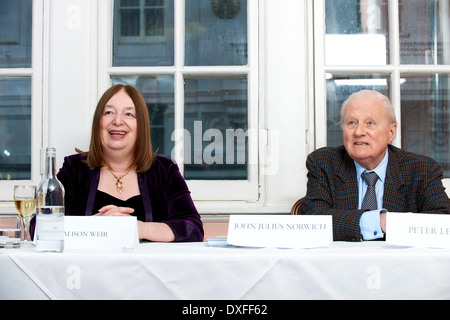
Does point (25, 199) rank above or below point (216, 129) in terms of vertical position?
below

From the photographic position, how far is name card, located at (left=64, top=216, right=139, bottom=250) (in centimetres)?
109

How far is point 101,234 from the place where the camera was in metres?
1.10

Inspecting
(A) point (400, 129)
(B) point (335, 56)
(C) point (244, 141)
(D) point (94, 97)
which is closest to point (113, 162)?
(D) point (94, 97)

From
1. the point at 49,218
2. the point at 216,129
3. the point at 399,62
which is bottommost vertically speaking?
the point at 49,218

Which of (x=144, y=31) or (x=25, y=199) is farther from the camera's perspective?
(x=144, y=31)

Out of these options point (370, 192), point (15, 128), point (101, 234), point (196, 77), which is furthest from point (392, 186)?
point (15, 128)

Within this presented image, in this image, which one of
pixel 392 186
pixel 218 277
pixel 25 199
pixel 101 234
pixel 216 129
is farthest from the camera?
pixel 216 129

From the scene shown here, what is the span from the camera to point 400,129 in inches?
89.1

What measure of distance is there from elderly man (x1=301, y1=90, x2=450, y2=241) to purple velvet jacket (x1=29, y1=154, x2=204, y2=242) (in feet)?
1.50

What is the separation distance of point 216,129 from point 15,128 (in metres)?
0.93

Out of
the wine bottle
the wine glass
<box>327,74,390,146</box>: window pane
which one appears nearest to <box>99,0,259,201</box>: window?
<box>327,74,390,146</box>: window pane

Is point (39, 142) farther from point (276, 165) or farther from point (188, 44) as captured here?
point (276, 165)

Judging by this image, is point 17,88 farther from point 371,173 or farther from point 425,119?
point 425,119

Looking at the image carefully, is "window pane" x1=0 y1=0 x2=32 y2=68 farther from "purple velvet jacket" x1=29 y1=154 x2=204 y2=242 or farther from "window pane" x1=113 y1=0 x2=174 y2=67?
"purple velvet jacket" x1=29 y1=154 x2=204 y2=242
